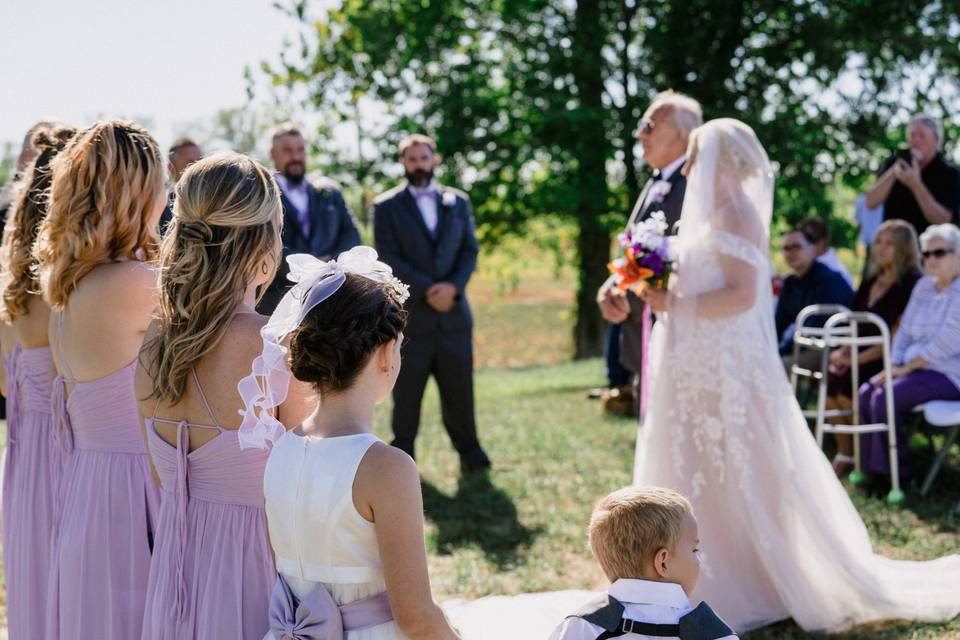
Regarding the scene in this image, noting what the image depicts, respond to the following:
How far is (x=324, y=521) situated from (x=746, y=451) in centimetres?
271

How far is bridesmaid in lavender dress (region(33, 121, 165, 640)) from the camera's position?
10.0 feet

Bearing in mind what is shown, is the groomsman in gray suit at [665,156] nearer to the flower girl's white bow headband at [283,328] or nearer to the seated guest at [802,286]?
the flower girl's white bow headband at [283,328]

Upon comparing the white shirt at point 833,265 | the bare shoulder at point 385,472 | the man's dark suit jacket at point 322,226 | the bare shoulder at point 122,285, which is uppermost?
the man's dark suit jacket at point 322,226

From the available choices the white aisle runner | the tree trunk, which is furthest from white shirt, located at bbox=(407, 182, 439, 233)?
the tree trunk

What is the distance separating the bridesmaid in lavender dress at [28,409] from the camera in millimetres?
3568

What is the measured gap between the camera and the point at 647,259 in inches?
185

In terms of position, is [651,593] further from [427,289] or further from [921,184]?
[921,184]

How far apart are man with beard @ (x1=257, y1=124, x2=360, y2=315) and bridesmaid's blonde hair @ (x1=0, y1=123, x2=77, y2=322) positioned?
346 centimetres

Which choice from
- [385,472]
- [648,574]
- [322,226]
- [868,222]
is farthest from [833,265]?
[385,472]

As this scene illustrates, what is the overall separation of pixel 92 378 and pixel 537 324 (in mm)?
25281

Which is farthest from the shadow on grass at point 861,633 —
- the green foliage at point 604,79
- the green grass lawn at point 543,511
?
the green foliage at point 604,79

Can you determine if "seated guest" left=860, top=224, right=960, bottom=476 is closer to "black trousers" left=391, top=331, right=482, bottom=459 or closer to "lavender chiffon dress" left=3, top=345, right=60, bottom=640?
"black trousers" left=391, top=331, right=482, bottom=459

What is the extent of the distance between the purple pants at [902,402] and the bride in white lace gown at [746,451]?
79.4 inches

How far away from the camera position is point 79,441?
10.9ft
